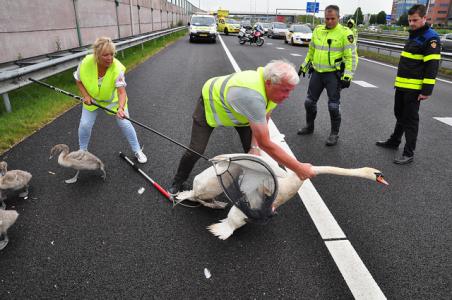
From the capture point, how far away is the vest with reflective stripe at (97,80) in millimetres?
4078

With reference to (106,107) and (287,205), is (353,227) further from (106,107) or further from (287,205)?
(106,107)

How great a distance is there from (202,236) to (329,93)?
3.57 metres

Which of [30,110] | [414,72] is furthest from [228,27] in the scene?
[414,72]

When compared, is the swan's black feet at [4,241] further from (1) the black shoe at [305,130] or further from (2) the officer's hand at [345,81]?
(2) the officer's hand at [345,81]

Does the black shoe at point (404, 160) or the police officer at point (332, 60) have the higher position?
the police officer at point (332, 60)

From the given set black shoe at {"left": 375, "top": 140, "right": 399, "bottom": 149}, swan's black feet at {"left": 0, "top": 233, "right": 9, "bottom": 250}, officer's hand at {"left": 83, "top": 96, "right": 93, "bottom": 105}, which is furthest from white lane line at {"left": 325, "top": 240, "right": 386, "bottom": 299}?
officer's hand at {"left": 83, "top": 96, "right": 93, "bottom": 105}

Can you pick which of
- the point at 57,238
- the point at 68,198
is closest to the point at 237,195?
the point at 57,238

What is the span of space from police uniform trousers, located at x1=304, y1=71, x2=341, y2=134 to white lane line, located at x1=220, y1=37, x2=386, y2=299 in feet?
6.78

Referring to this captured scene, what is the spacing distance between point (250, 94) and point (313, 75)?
11.1ft

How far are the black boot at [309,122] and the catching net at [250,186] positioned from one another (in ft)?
10.9

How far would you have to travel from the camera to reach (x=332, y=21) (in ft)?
17.5

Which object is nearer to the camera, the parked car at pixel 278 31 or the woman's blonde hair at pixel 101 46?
the woman's blonde hair at pixel 101 46

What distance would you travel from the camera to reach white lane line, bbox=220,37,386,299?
8.55 ft

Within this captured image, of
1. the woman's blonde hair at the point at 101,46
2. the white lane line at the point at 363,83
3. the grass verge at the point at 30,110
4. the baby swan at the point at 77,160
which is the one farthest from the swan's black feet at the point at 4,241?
the white lane line at the point at 363,83
